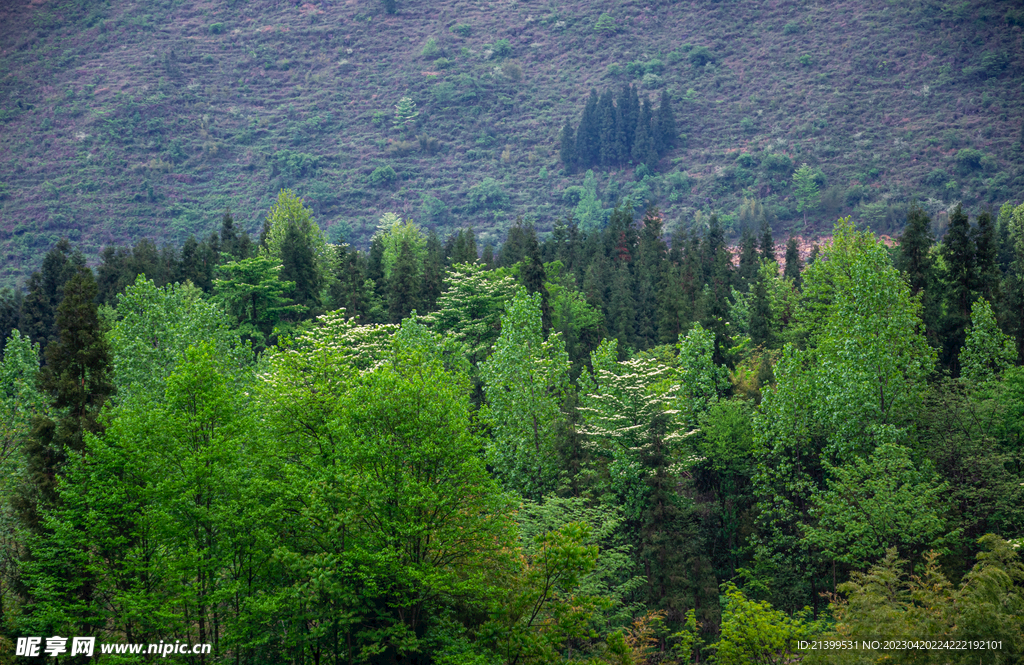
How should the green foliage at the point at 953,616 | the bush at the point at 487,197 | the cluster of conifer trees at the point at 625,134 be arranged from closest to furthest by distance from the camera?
the green foliage at the point at 953,616, the bush at the point at 487,197, the cluster of conifer trees at the point at 625,134

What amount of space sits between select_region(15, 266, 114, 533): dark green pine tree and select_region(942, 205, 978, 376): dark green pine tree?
158 ft

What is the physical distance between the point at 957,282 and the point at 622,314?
25.6 meters

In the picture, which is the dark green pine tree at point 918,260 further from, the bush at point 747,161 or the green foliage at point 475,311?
the bush at point 747,161

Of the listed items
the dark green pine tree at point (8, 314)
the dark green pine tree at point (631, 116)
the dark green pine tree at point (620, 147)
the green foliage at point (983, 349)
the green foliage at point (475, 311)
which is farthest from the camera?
the dark green pine tree at point (631, 116)

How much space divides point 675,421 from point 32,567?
104 ft

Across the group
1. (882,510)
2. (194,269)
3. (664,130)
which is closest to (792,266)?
(882,510)

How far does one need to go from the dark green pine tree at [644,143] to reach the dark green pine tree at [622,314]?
119657 mm

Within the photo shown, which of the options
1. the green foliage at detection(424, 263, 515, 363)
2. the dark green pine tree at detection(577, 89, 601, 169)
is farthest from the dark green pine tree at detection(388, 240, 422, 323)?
the dark green pine tree at detection(577, 89, 601, 169)

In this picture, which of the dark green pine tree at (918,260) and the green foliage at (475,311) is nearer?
the dark green pine tree at (918,260)

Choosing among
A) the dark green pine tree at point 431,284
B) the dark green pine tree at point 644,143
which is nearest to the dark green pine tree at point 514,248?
the dark green pine tree at point 431,284

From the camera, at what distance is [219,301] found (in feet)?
225

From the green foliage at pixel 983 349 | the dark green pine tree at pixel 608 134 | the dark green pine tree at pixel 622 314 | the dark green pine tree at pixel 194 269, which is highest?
the dark green pine tree at pixel 608 134

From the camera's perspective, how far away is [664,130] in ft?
640

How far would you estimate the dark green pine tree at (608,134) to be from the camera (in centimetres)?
19612
